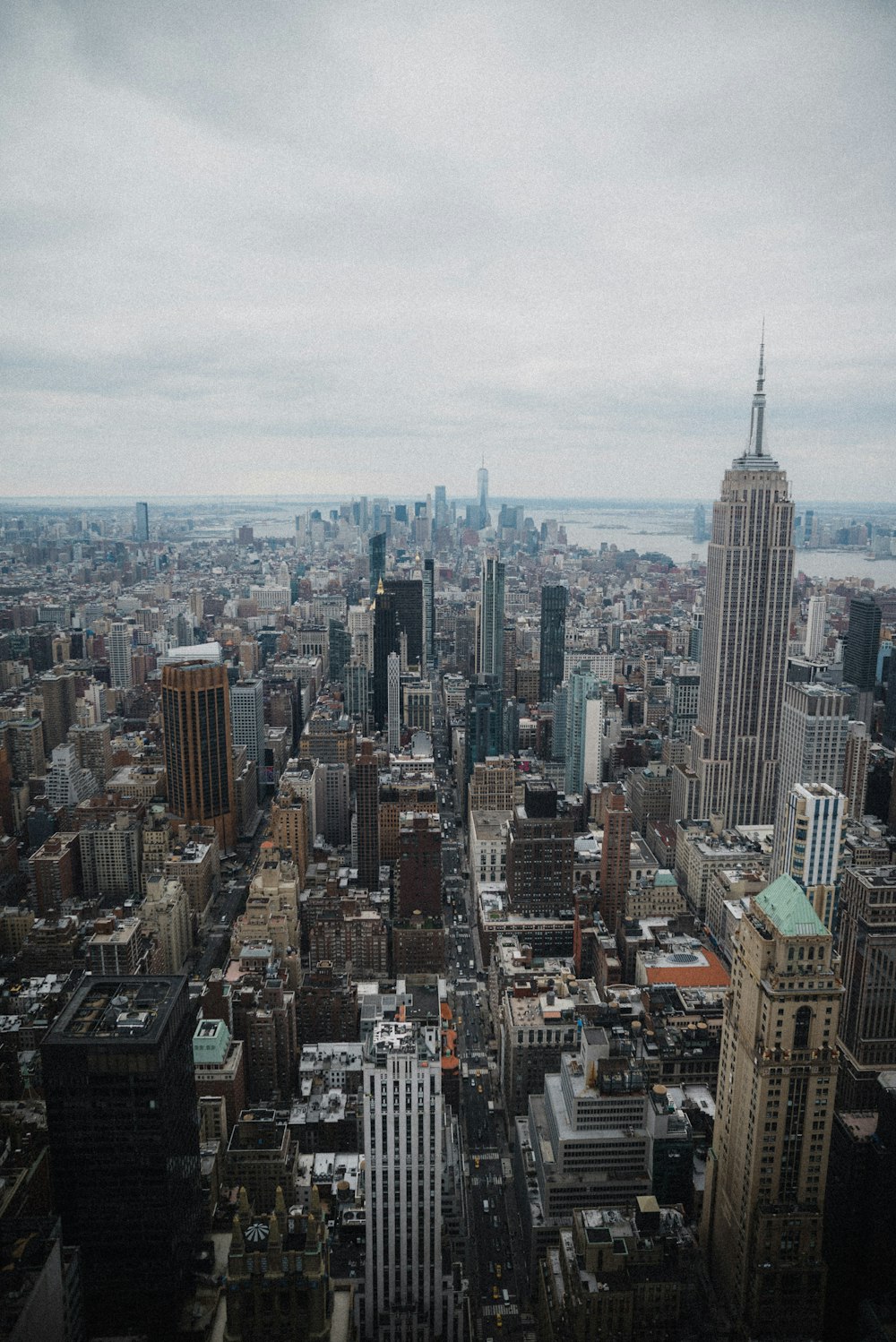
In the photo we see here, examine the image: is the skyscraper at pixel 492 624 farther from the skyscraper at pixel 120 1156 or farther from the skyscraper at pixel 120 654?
the skyscraper at pixel 120 1156

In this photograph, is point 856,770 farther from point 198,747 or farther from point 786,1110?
point 198,747

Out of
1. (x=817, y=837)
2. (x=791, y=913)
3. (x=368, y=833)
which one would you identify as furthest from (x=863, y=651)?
(x=791, y=913)

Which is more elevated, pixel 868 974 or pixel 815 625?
pixel 815 625

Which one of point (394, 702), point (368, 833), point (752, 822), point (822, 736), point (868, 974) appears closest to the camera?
point (868, 974)

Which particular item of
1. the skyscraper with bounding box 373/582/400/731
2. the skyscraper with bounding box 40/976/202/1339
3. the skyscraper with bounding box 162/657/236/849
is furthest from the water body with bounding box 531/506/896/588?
the skyscraper with bounding box 40/976/202/1339

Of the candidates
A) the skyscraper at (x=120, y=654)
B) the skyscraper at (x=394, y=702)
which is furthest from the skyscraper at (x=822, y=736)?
the skyscraper at (x=120, y=654)

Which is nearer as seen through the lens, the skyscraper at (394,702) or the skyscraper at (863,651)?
the skyscraper at (863,651)

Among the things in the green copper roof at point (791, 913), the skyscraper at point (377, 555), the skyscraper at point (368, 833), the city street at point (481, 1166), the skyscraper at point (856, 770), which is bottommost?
the city street at point (481, 1166)
